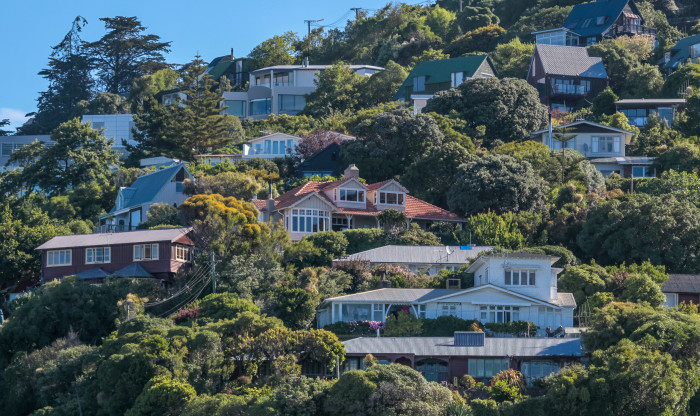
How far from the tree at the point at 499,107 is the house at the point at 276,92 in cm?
2505

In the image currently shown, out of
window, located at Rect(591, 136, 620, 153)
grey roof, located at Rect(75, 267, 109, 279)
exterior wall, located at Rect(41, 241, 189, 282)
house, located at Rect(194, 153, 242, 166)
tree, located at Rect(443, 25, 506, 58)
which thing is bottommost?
grey roof, located at Rect(75, 267, 109, 279)

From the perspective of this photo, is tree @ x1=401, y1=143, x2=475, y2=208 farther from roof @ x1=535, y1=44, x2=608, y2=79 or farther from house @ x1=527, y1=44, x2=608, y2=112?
roof @ x1=535, y1=44, x2=608, y2=79

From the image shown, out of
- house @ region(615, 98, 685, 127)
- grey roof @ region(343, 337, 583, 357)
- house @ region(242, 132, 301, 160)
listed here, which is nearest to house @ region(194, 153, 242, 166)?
house @ region(242, 132, 301, 160)

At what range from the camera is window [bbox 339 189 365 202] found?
73.9 m

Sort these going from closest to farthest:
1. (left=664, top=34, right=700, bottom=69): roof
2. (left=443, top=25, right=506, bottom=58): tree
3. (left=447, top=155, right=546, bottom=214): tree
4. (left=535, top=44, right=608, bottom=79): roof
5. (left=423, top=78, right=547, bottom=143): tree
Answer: (left=447, top=155, right=546, bottom=214): tree
(left=423, top=78, right=547, bottom=143): tree
(left=535, top=44, right=608, bottom=79): roof
(left=664, top=34, right=700, bottom=69): roof
(left=443, top=25, right=506, bottom=58): tree

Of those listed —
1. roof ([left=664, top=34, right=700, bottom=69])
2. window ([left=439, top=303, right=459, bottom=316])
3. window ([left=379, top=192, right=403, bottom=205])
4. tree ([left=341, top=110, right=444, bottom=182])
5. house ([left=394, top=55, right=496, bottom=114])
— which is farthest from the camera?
roof ([left=664, top=34, right=700, bottom=69])

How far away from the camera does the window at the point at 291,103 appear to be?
375ft

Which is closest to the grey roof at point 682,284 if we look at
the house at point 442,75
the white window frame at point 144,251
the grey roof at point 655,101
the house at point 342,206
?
the house at point 342,206

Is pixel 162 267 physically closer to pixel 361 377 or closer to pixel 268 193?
pixel 268 193

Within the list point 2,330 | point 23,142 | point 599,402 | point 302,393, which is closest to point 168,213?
point 2,330

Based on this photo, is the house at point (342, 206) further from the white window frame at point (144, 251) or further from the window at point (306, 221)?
the white window frame at point (144, 251)

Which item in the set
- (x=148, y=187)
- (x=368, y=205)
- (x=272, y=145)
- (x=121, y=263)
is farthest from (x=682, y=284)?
(x=272, y=145)

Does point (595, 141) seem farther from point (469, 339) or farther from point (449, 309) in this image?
point (469, 339)

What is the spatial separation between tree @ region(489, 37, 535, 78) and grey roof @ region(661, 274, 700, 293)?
48727mm
